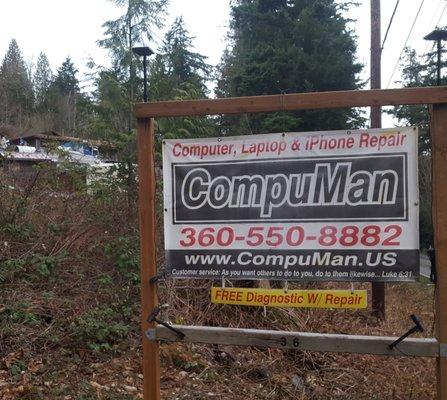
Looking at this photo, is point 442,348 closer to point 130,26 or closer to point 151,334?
point 151,334

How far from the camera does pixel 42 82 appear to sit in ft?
205

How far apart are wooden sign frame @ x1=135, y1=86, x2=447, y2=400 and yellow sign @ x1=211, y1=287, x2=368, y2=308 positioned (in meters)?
0.22

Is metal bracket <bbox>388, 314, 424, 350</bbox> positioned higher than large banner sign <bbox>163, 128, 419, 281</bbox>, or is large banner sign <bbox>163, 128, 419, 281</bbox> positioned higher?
large banner sign <bbox>163, 128, 419, 281</bbox>

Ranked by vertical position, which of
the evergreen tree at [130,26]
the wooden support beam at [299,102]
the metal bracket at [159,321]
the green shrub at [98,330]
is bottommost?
the green shrub at [98,330]

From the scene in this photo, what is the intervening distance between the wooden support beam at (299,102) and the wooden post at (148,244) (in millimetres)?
240

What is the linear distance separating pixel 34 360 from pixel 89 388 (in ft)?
2.53

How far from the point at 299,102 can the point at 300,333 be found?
Result: 1610 millimetres

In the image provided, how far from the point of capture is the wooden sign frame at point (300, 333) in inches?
131

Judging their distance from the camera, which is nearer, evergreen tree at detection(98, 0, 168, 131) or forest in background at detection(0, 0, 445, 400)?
forest in background at detection(0, 0, 445, 400)

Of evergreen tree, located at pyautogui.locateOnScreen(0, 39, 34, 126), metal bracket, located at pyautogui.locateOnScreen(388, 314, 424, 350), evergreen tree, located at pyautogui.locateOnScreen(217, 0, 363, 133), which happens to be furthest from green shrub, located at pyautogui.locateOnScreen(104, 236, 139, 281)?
evergreen tree, located at pyautogui.locateOnScreen(0, 39, 34, 126)

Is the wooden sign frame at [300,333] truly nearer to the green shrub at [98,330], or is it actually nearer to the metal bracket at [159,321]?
the metal bracket at [159,321]

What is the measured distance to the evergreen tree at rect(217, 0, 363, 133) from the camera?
66.6 feet

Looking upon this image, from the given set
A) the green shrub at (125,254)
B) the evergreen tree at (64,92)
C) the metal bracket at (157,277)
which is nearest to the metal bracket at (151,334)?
the metal bracket at (157,277)

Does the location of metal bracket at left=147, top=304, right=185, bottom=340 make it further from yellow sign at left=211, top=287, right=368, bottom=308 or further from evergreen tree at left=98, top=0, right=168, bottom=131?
evergreen tree at left=98, top=0, right=168, bottom=131
